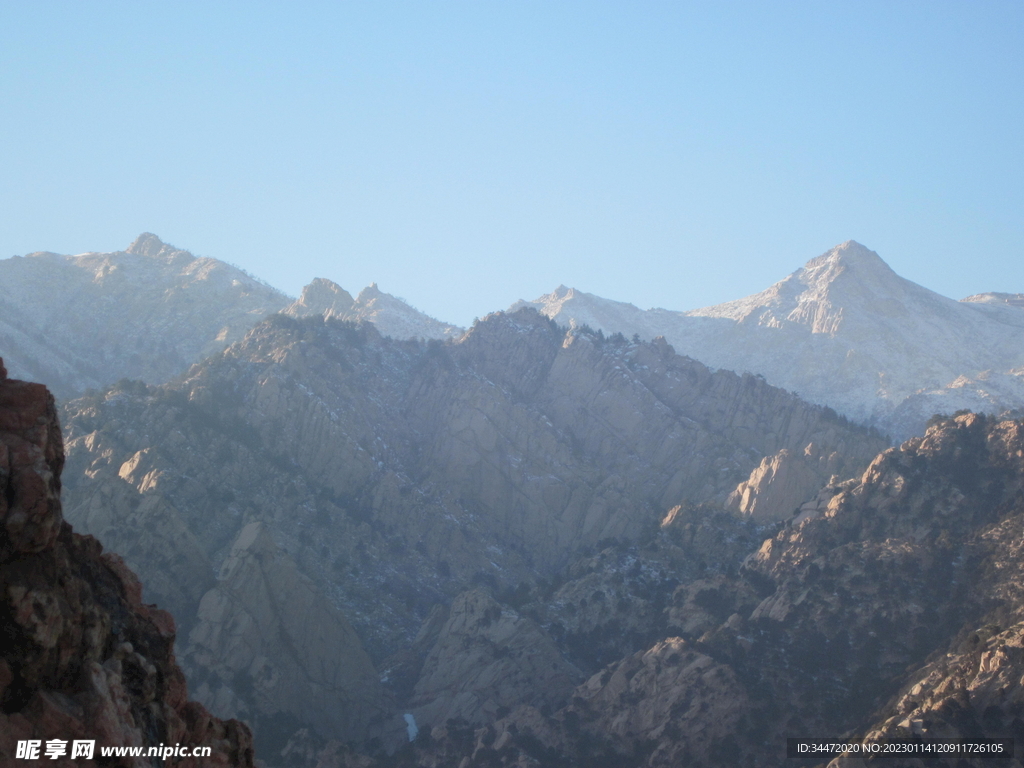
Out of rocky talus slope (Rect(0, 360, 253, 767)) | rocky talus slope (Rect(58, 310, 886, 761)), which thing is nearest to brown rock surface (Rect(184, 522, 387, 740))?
rocky talus slope (Rect(58, 310, 886, 761))

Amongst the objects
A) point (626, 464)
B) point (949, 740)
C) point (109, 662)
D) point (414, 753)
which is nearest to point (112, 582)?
point (109, 662)

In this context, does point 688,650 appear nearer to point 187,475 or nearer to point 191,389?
point 187,475

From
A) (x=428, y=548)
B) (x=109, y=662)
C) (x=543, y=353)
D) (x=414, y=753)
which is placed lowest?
(x=414, y=753)

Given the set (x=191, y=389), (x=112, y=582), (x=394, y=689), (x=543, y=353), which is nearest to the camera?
(x=112, y=582)

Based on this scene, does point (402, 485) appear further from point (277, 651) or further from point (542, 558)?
point (277, 651)

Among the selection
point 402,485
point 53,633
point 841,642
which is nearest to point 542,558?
point 402,485

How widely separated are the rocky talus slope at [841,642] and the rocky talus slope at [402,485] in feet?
38.1

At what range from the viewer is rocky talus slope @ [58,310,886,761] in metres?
119

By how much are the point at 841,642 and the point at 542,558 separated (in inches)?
2375

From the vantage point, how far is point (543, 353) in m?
199

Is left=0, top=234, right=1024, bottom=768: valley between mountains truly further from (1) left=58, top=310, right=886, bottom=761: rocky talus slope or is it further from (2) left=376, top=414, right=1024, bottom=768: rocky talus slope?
(1) left=58, top=310, right=886, bottom=761: rocky talus slope

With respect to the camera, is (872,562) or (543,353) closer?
(872,562)

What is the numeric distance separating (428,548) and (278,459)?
2610 centimetres

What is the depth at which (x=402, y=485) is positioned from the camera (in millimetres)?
158500
